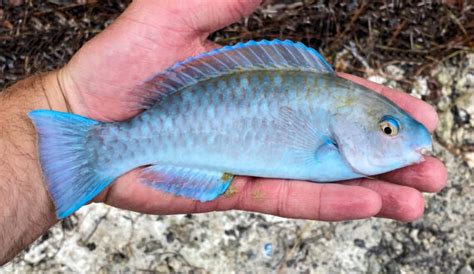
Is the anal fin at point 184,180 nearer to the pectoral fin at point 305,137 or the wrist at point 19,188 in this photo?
the pectoral fin at point 305,137

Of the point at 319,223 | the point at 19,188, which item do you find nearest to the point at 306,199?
the point at 319,223

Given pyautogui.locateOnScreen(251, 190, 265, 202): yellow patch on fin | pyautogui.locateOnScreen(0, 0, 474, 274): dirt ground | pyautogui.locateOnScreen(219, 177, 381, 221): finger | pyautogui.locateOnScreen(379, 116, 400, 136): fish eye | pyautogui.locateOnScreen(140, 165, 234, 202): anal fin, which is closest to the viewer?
pyautogui.locateOnScreen(379, 116, 400, 136): fish eye

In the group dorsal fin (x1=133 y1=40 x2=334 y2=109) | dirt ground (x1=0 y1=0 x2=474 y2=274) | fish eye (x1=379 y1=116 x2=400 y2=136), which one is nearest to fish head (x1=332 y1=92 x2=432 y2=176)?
fish eye (x1=379 y1=116 x2=400 y2=136)

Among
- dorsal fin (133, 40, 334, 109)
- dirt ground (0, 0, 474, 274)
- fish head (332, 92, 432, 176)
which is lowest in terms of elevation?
dirt ground (0, 0, 474, 274)

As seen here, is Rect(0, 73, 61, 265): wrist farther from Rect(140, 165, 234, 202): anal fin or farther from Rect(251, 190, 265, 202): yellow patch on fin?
Rect(251, 190, 265, 202): yellow patch on fin

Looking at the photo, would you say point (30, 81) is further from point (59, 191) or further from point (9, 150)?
point (59, 191)

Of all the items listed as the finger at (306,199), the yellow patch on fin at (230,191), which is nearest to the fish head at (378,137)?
the finger at (306,199)

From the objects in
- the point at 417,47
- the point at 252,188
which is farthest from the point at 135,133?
the point at 417,47
